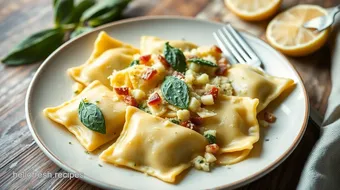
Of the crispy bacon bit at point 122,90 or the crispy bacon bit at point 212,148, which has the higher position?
the crispy bacon bit at point 122,90

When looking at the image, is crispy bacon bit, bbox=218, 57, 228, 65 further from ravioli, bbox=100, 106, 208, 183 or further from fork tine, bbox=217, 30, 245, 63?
ravioli, bbox=100, 106, 208, 183

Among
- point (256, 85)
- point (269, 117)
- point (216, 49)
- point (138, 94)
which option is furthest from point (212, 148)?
point (216, 49)

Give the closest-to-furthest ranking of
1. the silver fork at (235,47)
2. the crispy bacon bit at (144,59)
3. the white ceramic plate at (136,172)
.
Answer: the white ceramic plate at (136,172) < the crispy bacon bit at (144,59) < the silver fork at (235,47)

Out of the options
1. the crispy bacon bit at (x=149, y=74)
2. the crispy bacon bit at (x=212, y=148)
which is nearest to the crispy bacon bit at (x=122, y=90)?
the crispy bacon bit at (x=149, y=74)

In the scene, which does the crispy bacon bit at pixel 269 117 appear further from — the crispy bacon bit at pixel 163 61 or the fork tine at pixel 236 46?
the crispy bacon bit at pixel 163 61

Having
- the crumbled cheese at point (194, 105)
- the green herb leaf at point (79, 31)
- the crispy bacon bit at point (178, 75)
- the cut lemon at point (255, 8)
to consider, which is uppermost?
the crispy bacon bit at point (178, 75)

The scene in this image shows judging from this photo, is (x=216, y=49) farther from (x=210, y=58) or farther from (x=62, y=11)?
(x=62, y=11)

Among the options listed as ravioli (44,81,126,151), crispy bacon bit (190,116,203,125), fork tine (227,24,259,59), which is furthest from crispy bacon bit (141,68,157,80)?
fork tine (227,24,259,59)
